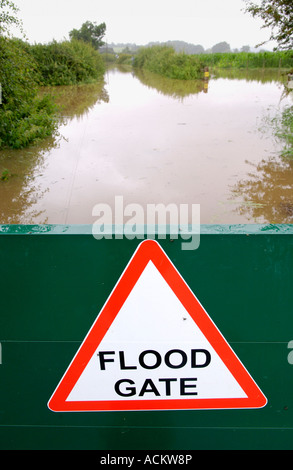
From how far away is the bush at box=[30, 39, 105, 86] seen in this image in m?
22.0

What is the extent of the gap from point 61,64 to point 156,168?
18467 millimetres

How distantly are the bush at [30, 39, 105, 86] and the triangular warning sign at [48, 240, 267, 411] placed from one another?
868 inches

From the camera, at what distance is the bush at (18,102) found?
661 cm

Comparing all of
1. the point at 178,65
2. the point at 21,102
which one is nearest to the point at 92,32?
the point at 178,65

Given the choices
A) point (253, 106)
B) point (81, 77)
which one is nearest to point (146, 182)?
point (253, 106)

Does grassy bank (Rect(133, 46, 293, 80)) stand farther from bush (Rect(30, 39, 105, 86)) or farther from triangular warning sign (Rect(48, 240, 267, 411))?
triangular warning sign (Rect(48, 240, 267, 411))

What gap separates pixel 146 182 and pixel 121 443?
17.0ft

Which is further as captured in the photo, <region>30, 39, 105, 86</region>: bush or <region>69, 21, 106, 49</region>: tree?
<region>69, 21, 106, 49</region>: tree

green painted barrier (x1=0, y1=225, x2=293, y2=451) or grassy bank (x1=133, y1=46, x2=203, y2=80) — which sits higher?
grassy bank (x1=133, y1=46, x2=203, y2=80)

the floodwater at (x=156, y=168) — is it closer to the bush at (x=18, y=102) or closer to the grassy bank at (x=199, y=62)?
the bush at (x=18, y=102)

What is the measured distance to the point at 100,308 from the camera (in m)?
1.34

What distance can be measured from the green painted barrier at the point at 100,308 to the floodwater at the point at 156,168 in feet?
11.8
